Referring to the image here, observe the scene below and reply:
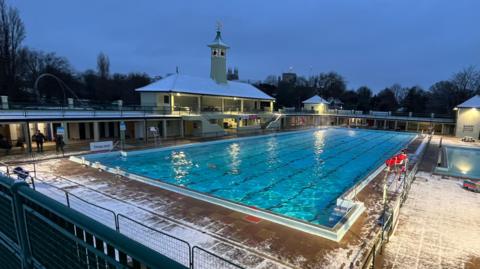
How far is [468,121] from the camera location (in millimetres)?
29047

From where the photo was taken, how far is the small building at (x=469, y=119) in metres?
28.3

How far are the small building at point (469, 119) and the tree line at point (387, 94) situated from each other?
1907 cm

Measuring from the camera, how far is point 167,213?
750 cm

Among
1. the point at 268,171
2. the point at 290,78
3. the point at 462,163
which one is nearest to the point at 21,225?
the point at 268,171

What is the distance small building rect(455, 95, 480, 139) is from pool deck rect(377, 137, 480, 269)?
24673mm

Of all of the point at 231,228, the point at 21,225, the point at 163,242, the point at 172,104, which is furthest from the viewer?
the point at 172,104

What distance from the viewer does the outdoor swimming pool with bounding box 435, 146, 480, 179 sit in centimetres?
1357

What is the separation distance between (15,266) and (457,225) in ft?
32.2

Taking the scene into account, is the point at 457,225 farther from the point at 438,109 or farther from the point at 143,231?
the point at 438,109

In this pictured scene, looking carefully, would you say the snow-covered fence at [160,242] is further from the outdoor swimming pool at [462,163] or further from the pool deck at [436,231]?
the outdoor swimming pool at [462,163]

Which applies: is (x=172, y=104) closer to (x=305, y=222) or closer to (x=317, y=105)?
(x=305, y=222)

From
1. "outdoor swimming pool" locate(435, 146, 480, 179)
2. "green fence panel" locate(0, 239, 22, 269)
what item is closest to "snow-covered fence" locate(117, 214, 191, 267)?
"green fence panel" locate(0, 239, 22, 269)

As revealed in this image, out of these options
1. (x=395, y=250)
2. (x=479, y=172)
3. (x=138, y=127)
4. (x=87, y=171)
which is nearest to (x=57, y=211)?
(x=395, y=250)

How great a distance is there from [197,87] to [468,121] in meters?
31.2
